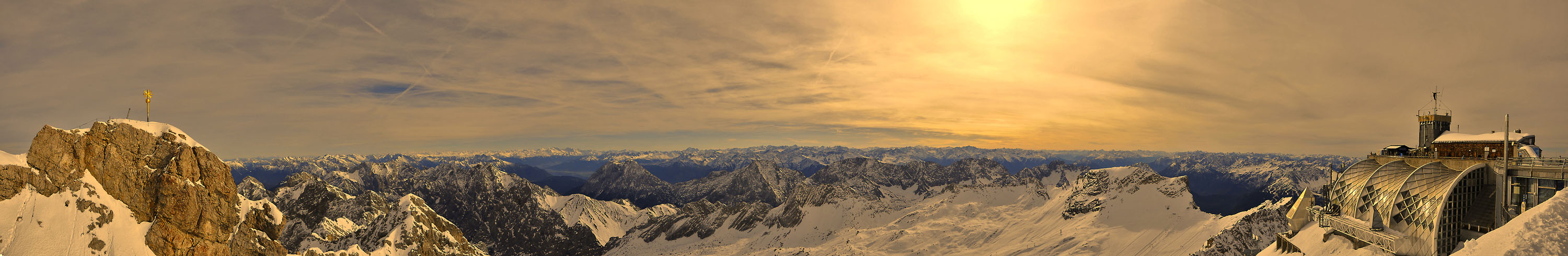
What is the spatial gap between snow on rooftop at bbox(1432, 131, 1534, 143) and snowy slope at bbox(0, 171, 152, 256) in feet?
458

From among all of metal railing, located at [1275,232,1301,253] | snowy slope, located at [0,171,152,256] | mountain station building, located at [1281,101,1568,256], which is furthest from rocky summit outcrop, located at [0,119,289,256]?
metal railing, located at [1275,232,1301,253]

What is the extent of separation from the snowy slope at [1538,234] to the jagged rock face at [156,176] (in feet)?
404

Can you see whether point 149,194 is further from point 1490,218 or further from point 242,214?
point 1490,218

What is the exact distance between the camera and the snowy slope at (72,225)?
2442 inches

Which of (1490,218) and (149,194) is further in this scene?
(149,194)

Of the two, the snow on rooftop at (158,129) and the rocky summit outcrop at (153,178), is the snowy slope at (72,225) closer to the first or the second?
the rocky summit outcrop at (153,178)

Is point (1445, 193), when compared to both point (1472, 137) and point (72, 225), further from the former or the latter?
point (72, 225)

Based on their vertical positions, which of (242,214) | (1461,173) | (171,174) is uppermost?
(1461,173)

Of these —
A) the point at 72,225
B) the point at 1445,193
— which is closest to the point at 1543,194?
the point at 1445,193

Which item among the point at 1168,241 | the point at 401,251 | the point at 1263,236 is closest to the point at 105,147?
the point at 401,251

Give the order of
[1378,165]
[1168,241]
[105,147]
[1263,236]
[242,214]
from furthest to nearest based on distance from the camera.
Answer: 1. [1168,241]
2. [1263,236]
3. [242,214]
4. [105,147]
5. [1378,165]

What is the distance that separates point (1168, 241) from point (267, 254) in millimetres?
230557

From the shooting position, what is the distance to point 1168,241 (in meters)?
186

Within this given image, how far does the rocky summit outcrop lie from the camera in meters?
67.8
